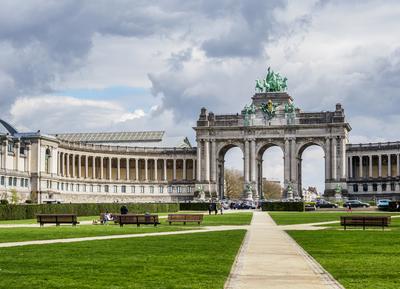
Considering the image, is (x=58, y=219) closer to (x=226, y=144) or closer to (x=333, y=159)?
(x=333, y=159)

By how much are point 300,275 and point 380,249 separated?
11750mm

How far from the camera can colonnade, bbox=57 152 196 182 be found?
565 feet

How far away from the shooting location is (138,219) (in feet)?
202

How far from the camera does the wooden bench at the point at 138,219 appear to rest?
61.4m

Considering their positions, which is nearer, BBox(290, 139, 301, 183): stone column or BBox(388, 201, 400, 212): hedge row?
BBox(388, 201, 400, 212): hedge row

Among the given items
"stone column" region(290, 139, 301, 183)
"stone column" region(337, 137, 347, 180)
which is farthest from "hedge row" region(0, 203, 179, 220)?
"stone column" region(337, 137, 347, 180)

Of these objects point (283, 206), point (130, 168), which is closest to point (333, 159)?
point (130, 168)

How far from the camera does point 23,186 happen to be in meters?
143

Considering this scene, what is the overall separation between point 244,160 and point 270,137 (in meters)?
8.26

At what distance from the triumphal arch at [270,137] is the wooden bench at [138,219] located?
11192 cm

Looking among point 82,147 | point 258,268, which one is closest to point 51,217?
point 258,268

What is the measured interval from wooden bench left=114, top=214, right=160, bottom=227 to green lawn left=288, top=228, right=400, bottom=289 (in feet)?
52.1

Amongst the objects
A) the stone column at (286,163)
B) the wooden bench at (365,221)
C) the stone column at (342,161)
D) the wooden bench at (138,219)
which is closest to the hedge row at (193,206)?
the stone column at (286,163)

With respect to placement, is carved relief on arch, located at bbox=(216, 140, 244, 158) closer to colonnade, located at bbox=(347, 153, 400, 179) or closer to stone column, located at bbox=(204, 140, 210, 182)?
stone column, located at bbox=(204, 140, 210, 182)
